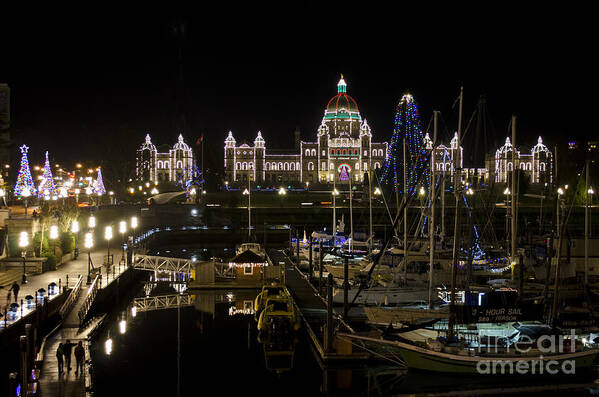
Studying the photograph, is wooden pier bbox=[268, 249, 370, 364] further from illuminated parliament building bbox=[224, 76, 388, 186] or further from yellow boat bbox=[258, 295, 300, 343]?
illuminated parliament building bbox=[224, 76, 388, 186]

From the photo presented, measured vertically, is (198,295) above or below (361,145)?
below

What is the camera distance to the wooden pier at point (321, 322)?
70.9 feet

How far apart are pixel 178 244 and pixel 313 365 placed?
37.7m

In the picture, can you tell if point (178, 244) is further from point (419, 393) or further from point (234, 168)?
point (234, 168)

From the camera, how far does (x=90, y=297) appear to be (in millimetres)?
26891

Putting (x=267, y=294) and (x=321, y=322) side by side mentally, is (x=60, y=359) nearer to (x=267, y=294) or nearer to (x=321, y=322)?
(x=321, y=322)

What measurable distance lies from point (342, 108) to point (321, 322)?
12327 centimetres

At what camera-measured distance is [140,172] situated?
9700cm

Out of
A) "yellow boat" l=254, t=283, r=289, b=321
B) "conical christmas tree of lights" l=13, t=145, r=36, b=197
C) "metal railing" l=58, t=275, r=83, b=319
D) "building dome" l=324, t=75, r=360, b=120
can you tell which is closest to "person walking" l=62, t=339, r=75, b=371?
"metal railing" l=58, t=275, r=83, b=319

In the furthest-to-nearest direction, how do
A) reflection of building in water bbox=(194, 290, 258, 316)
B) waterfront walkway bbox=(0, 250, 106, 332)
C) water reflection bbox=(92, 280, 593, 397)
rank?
reflection of building in water bbox=(194, 290, 258, 316) < waterfront walkway bbox=(0, 250, 106, 332) < water reflection bbox=(92, 280, 593, 397)

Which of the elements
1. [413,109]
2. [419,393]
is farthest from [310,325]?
[413,109]

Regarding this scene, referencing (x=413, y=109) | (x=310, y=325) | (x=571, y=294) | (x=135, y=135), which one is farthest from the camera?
(x=135, y=135)

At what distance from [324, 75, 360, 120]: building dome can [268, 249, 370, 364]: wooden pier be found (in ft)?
361

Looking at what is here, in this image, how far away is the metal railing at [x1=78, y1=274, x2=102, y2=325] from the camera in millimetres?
25252
